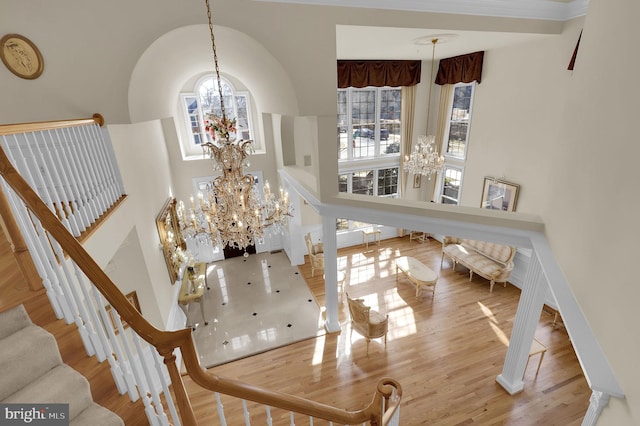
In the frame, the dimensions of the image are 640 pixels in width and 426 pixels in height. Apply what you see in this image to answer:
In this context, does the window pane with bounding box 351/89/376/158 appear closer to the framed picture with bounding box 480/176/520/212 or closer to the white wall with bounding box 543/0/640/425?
the framed picture with bounding box 480/176/520/212

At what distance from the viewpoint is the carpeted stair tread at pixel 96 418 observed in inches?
61.9

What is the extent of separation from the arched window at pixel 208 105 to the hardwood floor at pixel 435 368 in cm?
562

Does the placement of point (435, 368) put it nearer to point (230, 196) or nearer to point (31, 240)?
point (230, 196)

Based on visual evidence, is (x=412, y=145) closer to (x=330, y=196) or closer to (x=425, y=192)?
(x=425, y=192)

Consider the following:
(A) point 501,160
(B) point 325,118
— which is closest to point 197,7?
(B) point 325,118

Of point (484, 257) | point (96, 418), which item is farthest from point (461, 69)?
point (96, 418)

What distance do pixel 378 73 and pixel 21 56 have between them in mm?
7232

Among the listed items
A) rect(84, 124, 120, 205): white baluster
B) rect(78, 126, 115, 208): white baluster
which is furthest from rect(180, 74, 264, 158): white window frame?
rect(78, 126, 115, 208): white baluster

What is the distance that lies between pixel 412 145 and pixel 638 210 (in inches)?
309

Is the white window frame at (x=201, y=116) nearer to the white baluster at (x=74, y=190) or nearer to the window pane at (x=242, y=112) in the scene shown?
the window pane at (x=242, y=112)

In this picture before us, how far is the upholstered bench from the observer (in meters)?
7.11

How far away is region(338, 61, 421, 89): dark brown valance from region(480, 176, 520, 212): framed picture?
357 centimetres

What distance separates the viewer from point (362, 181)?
9531 millimetres

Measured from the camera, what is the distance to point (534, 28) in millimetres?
4953
